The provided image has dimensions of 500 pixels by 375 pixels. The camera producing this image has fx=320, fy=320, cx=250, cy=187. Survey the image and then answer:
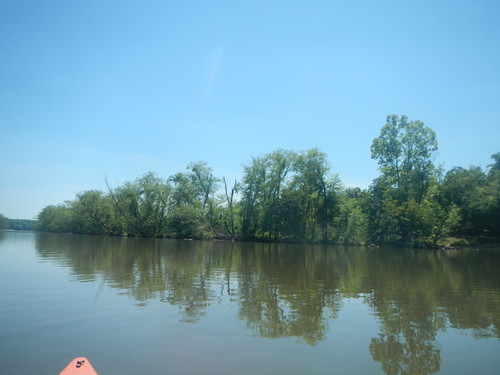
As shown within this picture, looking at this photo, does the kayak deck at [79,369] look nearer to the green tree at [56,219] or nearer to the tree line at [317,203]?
the tree line at [317,203]

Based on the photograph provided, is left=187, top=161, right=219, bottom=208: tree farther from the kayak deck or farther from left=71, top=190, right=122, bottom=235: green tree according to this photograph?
the kayak deck

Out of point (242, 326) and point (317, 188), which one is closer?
point (242, 326)

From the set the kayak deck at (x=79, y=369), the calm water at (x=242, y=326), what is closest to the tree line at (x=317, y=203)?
the calm water at (x=242, y=326)

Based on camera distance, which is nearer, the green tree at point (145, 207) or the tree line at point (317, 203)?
the tree line at point (317, 203)

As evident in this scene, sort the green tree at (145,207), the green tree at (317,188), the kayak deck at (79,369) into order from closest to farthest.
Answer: the kayak deck at (79,369)
the green tree at (317,188)
the green tree at (145,207)

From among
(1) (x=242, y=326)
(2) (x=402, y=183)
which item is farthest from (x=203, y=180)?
(1) (x=242, y=326)

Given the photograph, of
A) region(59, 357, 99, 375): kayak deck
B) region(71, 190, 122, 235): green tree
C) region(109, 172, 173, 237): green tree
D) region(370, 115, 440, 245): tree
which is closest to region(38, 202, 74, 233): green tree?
region(71, 190, 122, 235): green tree

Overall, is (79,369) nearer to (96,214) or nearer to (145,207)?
(145,207)

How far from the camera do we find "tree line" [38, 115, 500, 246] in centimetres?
5859

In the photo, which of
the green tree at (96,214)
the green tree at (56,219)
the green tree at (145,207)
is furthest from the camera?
the green tree at (56,219)

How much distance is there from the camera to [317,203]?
67.8 meters

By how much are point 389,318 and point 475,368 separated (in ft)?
11.4

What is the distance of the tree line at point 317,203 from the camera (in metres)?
58.6

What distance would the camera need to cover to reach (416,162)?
197 ft
